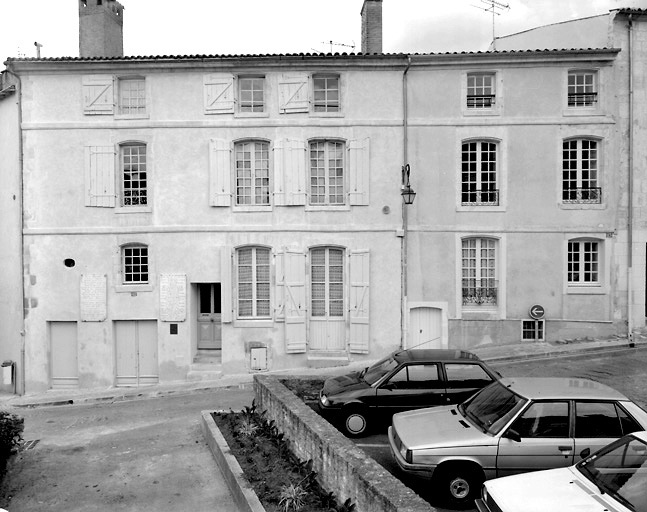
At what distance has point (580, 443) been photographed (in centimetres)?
672

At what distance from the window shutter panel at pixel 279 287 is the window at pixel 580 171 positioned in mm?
8643

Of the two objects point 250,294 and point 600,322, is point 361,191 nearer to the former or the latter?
point 250,294

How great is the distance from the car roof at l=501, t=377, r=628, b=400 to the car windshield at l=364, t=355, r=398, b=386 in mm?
2262

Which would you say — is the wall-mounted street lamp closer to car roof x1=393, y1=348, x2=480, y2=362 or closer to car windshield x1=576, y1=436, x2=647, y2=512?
car roof x1=393, y1=348, x2=480, y2=362

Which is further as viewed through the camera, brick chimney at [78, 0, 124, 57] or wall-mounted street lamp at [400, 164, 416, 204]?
brick chimney at [78, 0, 124, 57]

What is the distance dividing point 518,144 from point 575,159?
180cm

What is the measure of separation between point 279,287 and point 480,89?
8492 millimetres

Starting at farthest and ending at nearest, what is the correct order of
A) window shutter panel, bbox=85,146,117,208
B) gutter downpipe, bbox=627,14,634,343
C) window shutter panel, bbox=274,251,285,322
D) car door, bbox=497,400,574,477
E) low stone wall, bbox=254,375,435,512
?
1. window shutter panel, bbox=85,146,117,208
2. window shutter panel, bbox=274,251,285,322
3. gutter downpipe, bbox=627,14,634,343
4. car door, bbox=497,400,574,477
5. low stone wall, bbox=254,375,435,512

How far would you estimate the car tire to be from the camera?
666 centimetres

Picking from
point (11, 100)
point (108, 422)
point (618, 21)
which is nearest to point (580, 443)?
point (108, 422)

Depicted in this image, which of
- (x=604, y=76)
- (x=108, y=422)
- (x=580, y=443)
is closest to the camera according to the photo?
(x=580, y=443)

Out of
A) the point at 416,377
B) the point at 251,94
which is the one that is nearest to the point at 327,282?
the point at 251,94

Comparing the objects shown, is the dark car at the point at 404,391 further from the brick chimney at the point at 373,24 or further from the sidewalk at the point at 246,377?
the brick chimney at the point at 373,24

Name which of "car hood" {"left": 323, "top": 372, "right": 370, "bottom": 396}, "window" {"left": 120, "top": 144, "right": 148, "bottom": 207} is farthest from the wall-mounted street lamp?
"window" {"left": 120, "top": 144, "right": 148, "bottom": 207}
